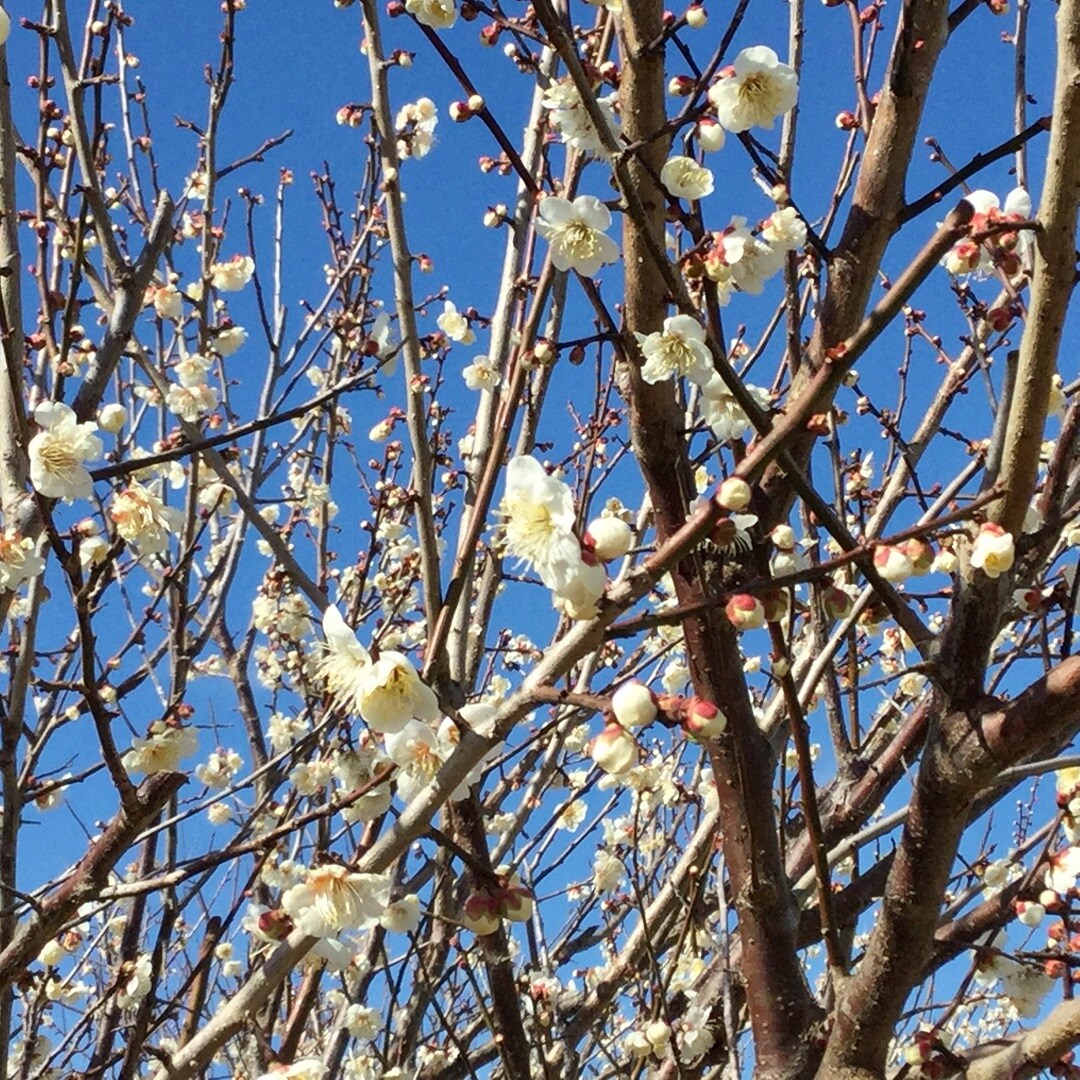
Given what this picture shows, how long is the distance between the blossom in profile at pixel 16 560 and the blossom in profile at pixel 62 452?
19cm

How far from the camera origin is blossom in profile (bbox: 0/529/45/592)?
7.29 ft

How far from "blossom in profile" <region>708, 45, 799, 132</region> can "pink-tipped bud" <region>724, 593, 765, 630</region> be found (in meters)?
1.06

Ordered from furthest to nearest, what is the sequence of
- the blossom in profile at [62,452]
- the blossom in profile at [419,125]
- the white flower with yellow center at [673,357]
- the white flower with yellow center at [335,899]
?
the blossom in profile at [419,125]
the blossom in profile at [62,452]
the white flower with yellow center at [673,357]
the white flower with yellow center at [335,899]

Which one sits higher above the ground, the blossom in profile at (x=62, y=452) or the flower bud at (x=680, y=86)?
the flower bud at (x=680, y=86)

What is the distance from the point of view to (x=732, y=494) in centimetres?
137

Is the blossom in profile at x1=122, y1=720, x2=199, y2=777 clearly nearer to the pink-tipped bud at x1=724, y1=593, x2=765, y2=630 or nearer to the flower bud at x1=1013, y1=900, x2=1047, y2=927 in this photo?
the pink-tipped bud at x1=724, y1=593, x2=765, y2=630

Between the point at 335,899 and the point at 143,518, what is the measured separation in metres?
1.13


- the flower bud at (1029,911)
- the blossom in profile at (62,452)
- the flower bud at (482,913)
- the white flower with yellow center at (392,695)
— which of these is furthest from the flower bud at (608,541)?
the flower bud at (1029,911)

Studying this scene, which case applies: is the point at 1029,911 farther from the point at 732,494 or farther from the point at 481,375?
the point at 481,375

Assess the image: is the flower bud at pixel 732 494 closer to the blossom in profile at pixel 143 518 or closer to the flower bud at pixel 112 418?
the blossom in profile at pixel 143 518

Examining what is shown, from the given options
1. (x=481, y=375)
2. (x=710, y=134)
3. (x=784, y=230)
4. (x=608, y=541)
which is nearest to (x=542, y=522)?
(x=608, y=541)

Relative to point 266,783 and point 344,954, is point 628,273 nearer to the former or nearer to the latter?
point 344,954

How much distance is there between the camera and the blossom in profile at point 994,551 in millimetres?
1527

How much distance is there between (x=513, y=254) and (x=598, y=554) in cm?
181
